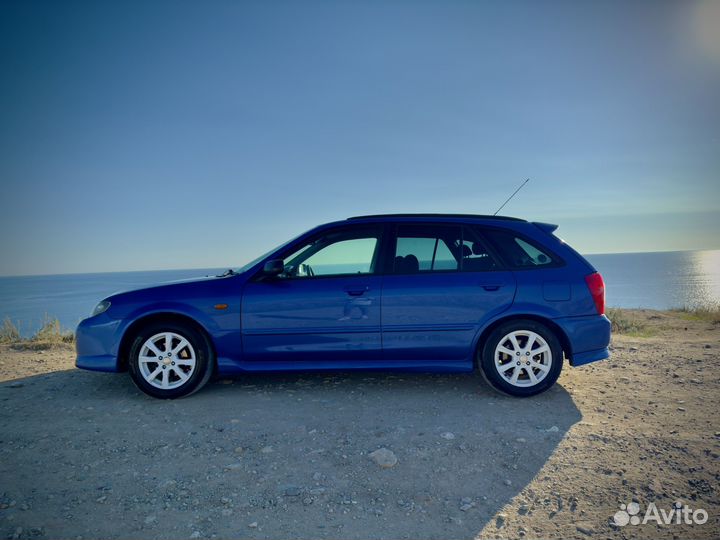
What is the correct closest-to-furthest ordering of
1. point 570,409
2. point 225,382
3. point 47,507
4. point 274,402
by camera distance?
point 47,507, point 570,409, point 274,402, point 225,382

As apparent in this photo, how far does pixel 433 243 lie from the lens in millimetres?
4203

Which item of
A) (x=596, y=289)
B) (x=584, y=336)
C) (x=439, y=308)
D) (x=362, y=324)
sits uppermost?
(x=596, y=289)

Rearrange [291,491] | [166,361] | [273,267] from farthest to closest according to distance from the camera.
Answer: [166,361]
[273,267]
[291,491]

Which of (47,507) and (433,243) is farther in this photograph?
(433,243)

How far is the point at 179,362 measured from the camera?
4.04 metres

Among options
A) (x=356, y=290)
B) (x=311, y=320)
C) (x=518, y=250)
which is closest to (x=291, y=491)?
(x=311, y=320)

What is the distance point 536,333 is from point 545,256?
78 centimetres

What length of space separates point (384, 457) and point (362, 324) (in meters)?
1.41

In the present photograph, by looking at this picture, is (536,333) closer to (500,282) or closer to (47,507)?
(500,282)

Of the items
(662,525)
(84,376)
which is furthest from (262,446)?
(84,376)

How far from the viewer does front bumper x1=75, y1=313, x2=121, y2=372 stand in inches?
159

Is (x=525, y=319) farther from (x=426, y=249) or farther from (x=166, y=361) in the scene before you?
(x=166, y=361)

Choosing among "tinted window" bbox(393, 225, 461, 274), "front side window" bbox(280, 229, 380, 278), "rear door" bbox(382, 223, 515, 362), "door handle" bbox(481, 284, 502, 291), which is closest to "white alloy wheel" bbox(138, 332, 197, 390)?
"front side window" bbox(280, 229, 380, 278)

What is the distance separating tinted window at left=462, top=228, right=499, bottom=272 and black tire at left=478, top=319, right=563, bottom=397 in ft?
1.95
